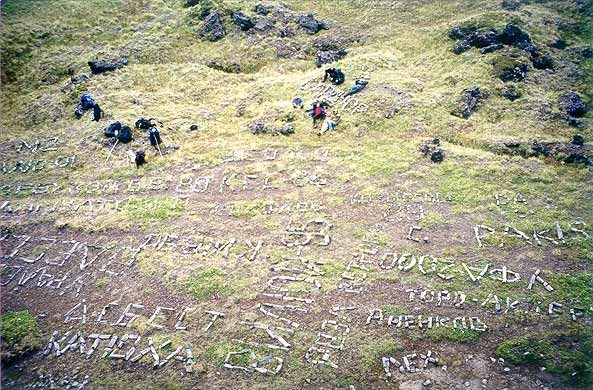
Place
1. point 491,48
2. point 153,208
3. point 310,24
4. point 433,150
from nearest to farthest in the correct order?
point 153,208, point 433,150, point 491,48, point 310,24

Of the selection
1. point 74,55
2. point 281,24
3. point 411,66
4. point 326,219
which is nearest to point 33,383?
point 326,219

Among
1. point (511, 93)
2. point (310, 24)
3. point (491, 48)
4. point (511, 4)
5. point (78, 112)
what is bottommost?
point (511, 93)

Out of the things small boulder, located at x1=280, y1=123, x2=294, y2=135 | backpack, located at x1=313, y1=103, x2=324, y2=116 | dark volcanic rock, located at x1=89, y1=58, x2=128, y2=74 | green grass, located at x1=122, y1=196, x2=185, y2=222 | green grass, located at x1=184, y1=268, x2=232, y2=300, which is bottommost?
green grass, located at x1=184, y1=268, x2=232, y2=300

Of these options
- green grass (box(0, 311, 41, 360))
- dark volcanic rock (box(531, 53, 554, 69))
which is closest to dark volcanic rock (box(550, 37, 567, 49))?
dark volcanic rock (box(531, 53, 554, 69))

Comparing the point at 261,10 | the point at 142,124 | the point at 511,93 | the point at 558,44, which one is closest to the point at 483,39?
the point at 558,44

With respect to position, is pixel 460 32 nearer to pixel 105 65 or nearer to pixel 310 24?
pixel 310 24

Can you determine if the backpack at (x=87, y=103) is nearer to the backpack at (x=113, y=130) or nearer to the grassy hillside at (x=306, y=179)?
the grassy hillside at (x=306, y=179)

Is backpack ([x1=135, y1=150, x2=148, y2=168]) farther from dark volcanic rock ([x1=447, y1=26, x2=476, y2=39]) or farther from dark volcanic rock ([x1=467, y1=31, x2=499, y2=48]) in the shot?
dark volcanic rock ([x1=447, y1=26, x2=476, y2=39])
